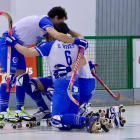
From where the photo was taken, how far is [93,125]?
14.2 feet

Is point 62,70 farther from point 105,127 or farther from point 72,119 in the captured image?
point 105,127

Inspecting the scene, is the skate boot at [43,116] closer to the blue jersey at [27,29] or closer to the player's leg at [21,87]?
the player's leg at [21,87]

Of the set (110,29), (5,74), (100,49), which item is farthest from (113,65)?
(5,74)

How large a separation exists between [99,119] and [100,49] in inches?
150

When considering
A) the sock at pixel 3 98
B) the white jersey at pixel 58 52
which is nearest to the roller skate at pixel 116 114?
the white jersey at pixel 58 52

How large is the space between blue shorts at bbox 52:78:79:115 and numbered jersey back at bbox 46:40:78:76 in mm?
132

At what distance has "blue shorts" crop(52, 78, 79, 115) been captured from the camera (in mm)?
4555

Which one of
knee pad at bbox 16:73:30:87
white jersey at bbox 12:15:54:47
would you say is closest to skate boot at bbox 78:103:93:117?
knee pad at bbox 16:73:30:87

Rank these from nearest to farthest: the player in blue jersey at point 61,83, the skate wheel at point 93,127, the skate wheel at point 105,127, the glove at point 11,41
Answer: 1. the skate wheel at point 93,127
2. the skate wheel at point 105,127
3. the player in blue jersey at point 61,83
4. the glove at point 11,41

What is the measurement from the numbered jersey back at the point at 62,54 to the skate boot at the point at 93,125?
1.92 feet

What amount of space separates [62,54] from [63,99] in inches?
18.7

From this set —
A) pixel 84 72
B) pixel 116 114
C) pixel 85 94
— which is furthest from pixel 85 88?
pixel 116 114

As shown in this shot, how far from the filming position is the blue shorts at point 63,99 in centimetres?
455

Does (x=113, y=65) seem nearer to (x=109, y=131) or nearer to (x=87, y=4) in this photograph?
(x=87, y=4)
